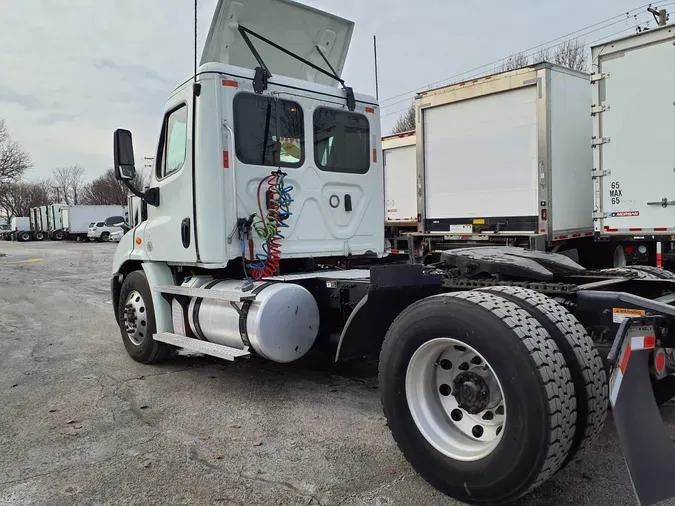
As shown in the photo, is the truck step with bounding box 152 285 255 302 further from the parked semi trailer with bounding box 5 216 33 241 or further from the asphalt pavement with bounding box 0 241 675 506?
the parked semi trailer with bounding box 5 216 33 241

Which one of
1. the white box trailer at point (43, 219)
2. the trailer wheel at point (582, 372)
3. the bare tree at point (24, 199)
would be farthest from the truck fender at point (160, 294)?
the bare tree at point (24, 199)

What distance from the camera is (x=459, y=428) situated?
125 inches

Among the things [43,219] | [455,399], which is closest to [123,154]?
[455,399]

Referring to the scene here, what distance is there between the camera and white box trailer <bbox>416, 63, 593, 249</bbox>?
30.3 feet

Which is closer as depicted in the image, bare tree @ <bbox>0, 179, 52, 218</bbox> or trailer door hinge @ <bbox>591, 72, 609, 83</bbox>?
trailer door hinge @ <bbox>591, 72, 609, 83</bbox>

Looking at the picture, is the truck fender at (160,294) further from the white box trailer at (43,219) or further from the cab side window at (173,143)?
the white box trailer at (43,219)

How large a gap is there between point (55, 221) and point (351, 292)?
185 feet

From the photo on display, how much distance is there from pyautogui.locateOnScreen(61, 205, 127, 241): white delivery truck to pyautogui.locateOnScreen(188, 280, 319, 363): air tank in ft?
156

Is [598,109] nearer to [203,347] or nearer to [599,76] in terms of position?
[599,76]

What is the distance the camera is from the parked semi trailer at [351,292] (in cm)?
272

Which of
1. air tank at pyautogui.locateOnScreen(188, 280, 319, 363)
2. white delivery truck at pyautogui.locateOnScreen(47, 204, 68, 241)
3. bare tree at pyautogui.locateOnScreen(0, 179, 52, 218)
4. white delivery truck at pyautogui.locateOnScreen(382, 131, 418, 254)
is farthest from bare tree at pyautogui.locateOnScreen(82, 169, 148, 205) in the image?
air tank at pyautogui.locateOnScreen(188, 280, 319, 363)

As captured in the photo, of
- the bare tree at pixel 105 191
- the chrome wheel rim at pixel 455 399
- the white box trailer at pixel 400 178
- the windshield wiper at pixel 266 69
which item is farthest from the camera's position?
the bare tree at pixel 105 191

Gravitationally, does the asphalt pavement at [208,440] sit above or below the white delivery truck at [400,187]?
below

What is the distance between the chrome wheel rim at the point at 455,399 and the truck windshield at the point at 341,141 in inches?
115
